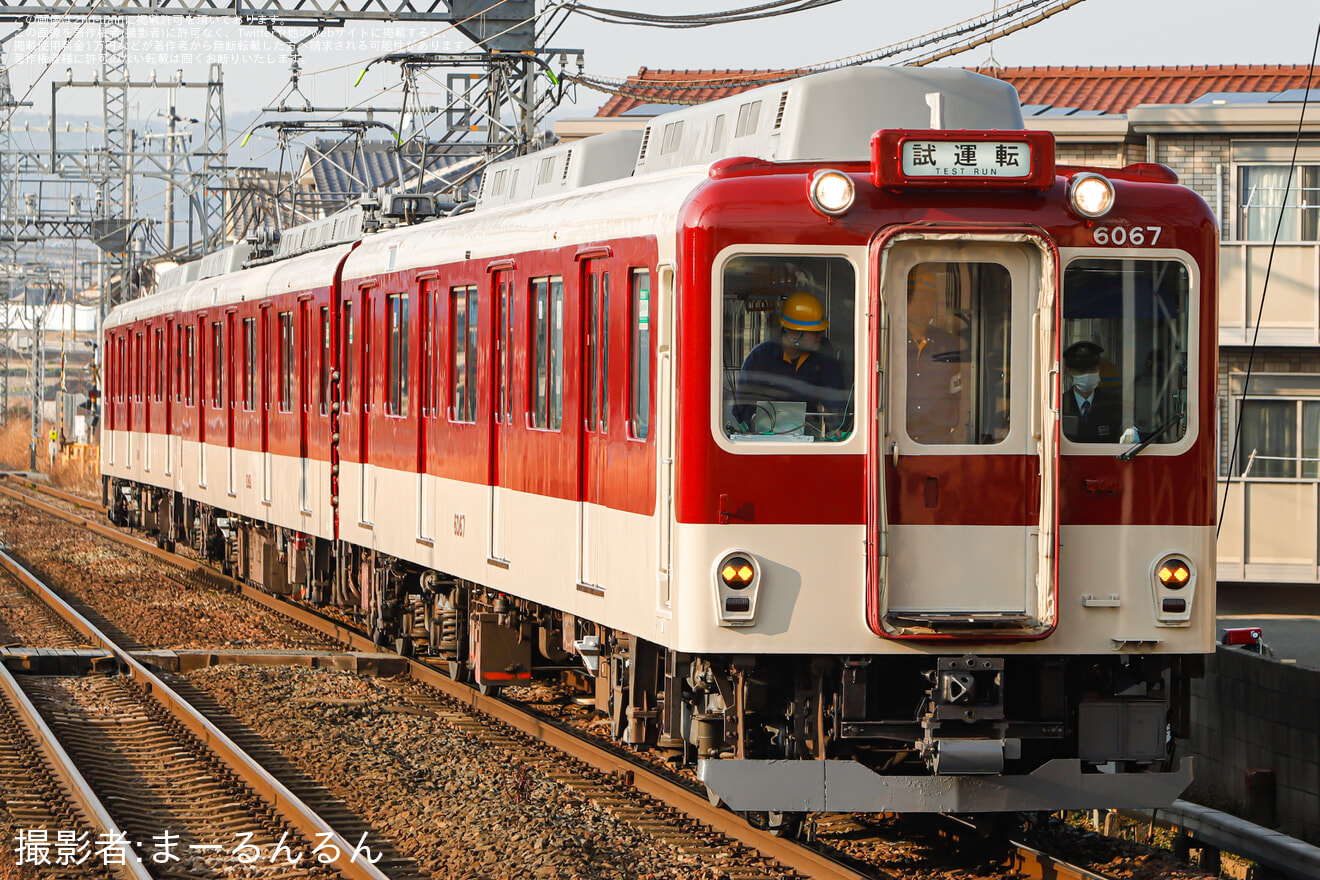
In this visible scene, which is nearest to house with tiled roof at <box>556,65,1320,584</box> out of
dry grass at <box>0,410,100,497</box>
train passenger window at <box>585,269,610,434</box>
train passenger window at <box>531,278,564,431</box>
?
train passenger window at <box>531,278,564,431</box>

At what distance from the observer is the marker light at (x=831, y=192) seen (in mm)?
7184

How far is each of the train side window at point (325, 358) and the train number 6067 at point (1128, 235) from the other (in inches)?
317

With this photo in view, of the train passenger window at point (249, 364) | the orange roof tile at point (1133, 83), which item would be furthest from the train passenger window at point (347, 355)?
the orange roof tile at point (1133, 83)

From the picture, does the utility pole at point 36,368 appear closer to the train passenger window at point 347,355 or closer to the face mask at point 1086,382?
the train passenger window at point 347,355

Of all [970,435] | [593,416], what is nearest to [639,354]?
[593,416]

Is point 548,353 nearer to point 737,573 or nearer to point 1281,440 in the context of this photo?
point 737,573

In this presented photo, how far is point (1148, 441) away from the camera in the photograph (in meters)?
7.40

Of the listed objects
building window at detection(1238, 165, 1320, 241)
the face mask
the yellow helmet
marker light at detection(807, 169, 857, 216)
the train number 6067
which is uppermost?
building window at detection(1238, 165, 1320, 241)

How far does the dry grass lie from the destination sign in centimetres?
3344

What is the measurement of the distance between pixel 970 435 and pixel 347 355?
7.47m

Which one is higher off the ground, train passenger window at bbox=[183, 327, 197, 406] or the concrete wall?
train passenger window at bbox=[183, 327, 197, 406]

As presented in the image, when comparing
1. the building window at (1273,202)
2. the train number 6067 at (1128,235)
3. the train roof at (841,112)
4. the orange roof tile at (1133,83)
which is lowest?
the train number 6067 at (1128,235)

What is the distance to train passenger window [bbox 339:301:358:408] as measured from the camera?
13672mm

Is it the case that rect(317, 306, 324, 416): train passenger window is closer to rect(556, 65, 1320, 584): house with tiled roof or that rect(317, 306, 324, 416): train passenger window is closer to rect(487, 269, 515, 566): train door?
rect(487, 269, 515, 566): train door
